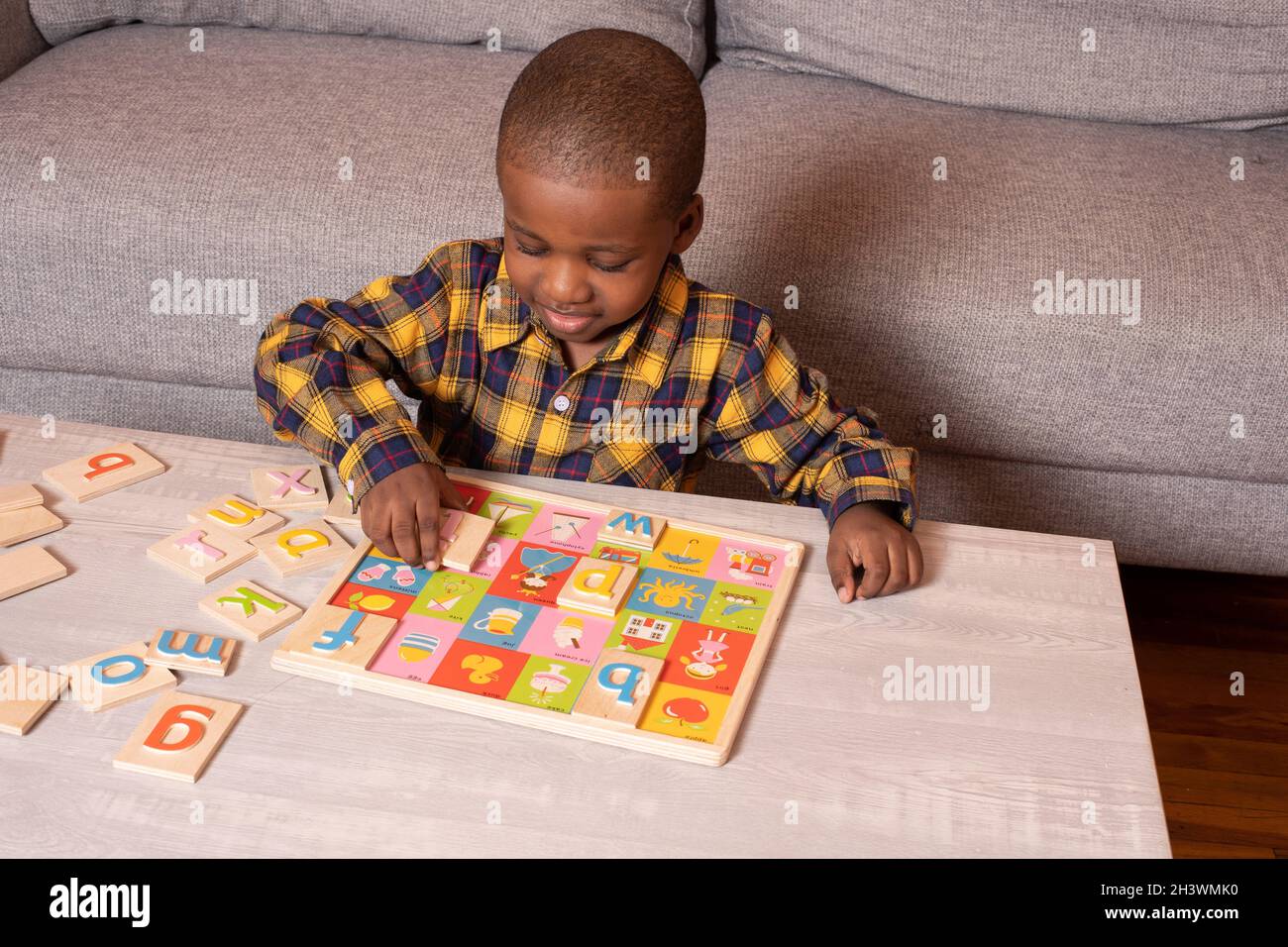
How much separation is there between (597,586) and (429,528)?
0.13 meters

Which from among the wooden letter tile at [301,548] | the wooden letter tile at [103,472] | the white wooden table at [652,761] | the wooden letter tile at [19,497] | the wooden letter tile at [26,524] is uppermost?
the wooden letter tile at [103,472]

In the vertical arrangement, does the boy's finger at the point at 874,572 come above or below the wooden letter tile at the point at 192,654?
above

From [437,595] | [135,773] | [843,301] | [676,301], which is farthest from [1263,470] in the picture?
[135,773]

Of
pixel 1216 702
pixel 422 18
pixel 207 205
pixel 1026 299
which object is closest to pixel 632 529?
pixel 1026 299

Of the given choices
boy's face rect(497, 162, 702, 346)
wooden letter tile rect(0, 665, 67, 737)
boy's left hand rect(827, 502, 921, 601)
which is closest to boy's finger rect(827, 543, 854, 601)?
boy's left hand rect(827, 502, 921, 601)

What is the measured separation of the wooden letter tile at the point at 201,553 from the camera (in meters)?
0.84

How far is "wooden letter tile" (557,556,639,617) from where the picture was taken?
2.68 ft

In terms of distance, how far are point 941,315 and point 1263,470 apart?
1.39 feet

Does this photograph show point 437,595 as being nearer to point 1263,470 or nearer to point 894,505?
point 894,505

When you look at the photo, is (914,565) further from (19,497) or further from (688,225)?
(19,497)

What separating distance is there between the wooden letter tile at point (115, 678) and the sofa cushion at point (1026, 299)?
2.68ft

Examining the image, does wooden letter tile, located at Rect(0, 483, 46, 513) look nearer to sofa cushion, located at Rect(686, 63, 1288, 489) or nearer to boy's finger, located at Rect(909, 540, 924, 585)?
boy's finger, located at Rect(909, 540, 924, 585)

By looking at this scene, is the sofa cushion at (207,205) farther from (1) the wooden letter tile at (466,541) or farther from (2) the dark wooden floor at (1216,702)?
(2) the dark wooden floor at (1216,702)

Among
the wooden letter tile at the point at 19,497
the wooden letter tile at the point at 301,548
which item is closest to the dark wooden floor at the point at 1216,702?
the wooden letter tile at the point at 301,548
